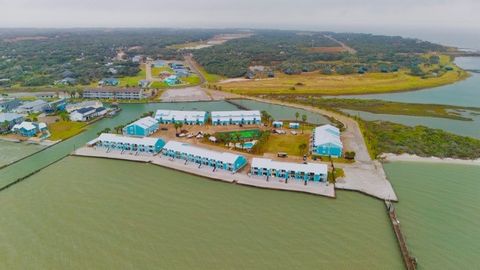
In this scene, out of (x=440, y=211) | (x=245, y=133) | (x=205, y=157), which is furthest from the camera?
(x=245, y=133)

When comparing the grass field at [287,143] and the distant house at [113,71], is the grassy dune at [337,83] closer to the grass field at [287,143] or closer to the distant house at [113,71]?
the grass field at [287,143]

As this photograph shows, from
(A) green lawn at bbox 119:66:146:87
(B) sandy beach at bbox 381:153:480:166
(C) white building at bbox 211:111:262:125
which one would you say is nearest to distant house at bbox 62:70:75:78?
(A) green lawn at bbox 119:66:146:87

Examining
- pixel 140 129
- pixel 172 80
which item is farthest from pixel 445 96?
pixel 140 129

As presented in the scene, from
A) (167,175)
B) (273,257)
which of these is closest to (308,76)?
(167,175)

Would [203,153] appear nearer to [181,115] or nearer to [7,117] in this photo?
[181,115]

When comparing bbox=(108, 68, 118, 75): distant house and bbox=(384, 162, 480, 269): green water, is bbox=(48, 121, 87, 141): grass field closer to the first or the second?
bbox=(384, 162, 480, 269): green water

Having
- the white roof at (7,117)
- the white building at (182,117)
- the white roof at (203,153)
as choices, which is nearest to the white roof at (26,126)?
the white roof at (7,117)
